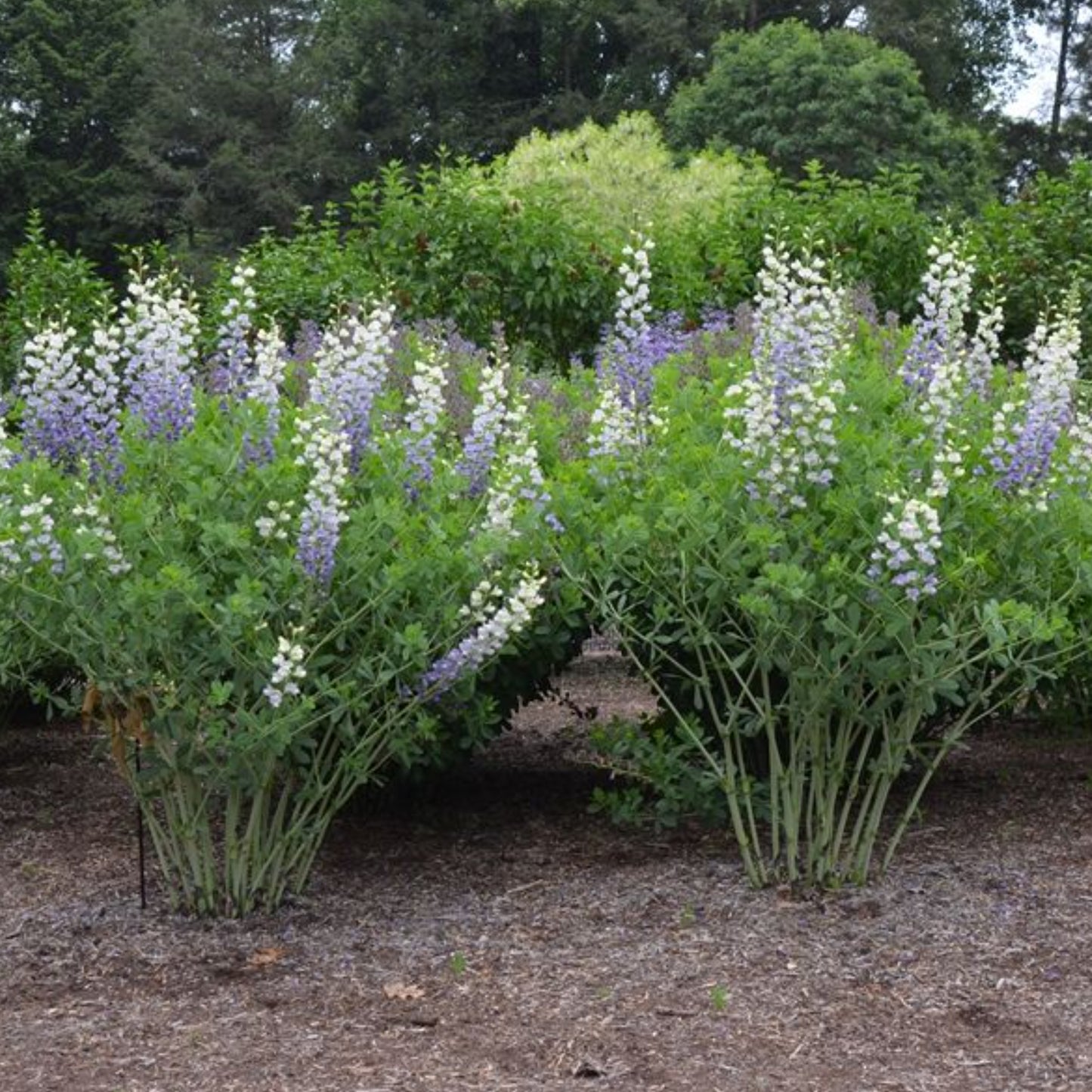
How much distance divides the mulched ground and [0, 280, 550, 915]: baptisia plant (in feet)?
1.10

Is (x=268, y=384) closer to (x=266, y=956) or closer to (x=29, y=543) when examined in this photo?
(x=29, y=543)

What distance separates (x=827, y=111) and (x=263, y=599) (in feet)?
83.3

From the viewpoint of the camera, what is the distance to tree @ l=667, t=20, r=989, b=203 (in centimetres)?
2753

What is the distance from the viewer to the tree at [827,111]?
27531 mm

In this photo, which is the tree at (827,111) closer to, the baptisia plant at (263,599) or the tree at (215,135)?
the tree at (215,135)

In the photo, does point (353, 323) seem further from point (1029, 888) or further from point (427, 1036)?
point (1029, 888)

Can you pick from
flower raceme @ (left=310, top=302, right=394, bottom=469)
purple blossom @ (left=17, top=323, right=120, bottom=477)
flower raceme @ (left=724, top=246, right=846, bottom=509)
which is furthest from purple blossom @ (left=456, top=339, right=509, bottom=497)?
purple blossom @ (left=17, top=323, right=120, bottom=477)

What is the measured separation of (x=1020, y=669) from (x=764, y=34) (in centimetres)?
2543

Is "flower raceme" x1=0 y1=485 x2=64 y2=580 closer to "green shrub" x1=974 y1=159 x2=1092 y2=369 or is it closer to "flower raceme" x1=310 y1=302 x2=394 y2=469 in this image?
"flower raceme" x1=310 y1=302 x2=394 y2=469

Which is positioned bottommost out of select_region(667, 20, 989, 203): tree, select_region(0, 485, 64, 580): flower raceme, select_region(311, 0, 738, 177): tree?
select_region(0, 485, 64, 580): flower raceme

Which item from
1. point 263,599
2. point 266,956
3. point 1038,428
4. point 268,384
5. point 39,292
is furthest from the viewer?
point 39,292

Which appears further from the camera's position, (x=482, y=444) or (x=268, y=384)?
(x=268, y=384)

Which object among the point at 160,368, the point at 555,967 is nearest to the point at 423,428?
the point at 160,368

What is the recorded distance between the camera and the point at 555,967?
3.97 metres
